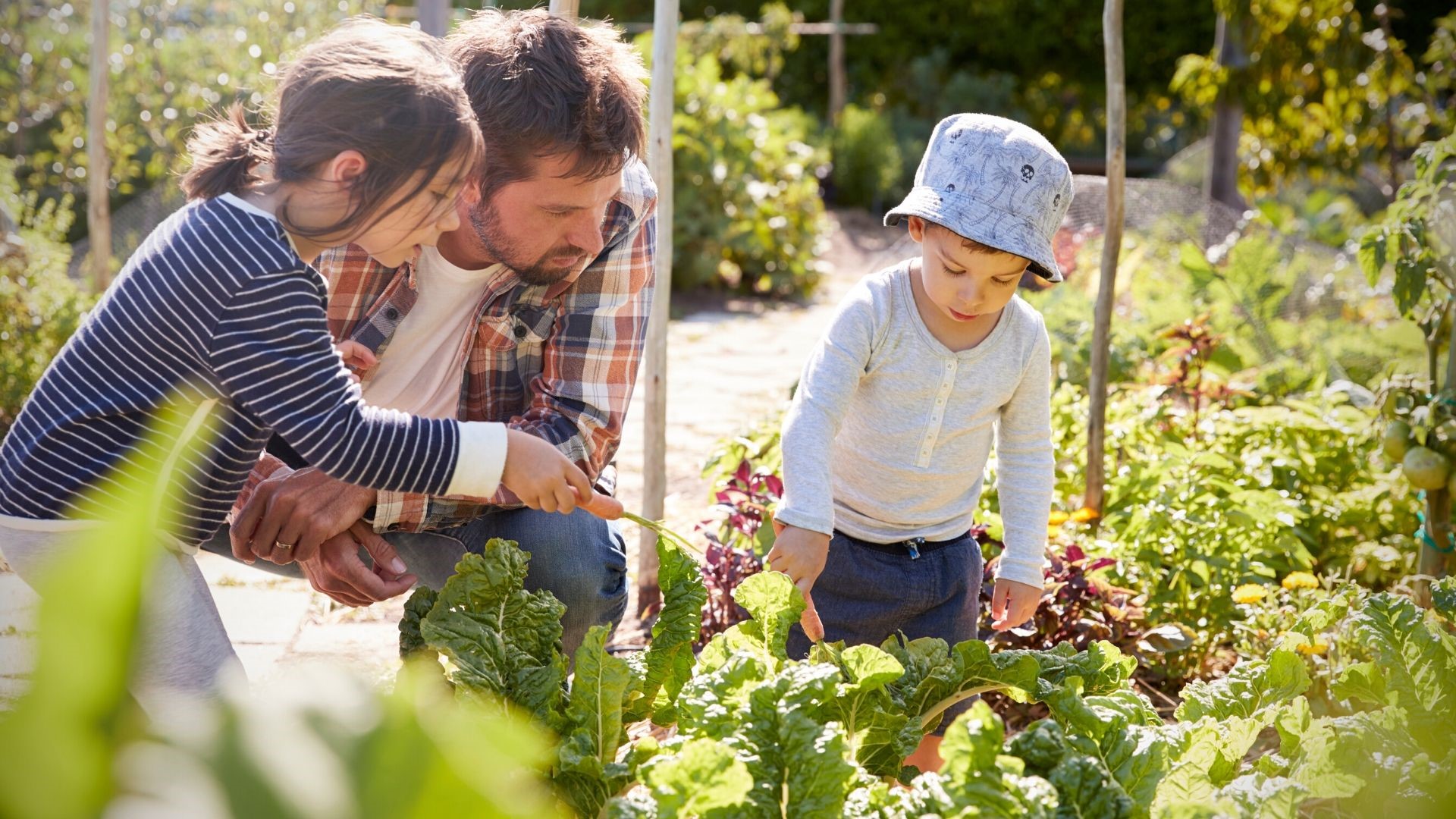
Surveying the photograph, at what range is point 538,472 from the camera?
1.50 metres

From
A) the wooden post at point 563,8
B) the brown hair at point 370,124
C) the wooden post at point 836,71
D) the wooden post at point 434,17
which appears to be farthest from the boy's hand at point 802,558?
the wooden post at point 836,71

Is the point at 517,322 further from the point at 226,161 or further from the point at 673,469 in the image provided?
the point at 673,469

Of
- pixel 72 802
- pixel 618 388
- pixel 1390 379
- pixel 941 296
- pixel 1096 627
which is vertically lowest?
pixel 1096 627

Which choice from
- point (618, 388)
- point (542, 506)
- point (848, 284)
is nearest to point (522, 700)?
point (542, 506)

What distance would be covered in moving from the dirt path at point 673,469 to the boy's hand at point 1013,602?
98 centimetres

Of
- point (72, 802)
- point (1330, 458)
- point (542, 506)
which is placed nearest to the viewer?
point (72, 802)

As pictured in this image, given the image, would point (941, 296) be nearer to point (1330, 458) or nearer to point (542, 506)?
point (542, 506)

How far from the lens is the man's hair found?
1.80 m

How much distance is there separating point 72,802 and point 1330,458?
128 inches

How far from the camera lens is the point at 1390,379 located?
9.45ft

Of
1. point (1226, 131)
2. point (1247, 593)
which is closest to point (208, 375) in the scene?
point (1247, 593)

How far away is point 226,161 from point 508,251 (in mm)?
456

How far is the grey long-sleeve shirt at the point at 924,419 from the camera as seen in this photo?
6.54ft

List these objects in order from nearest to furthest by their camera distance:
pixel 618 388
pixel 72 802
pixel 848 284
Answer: pixel 72 802
pixel 618 388
pixel 848 284
